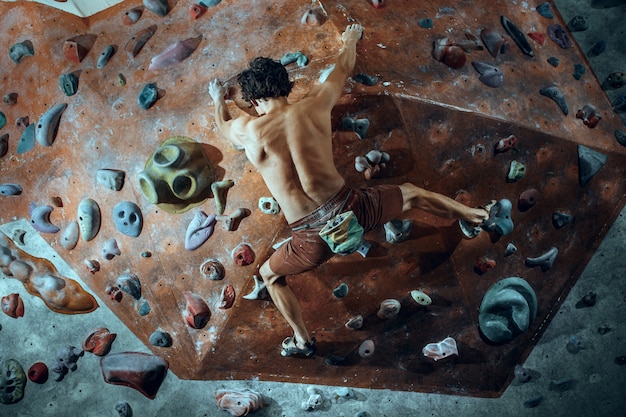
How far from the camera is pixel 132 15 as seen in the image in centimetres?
516

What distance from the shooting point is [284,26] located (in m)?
4.71

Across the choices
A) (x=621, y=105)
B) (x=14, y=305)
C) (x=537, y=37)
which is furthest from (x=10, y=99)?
(x=621, y=105)

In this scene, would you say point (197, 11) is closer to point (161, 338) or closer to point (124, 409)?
point (161, 338)

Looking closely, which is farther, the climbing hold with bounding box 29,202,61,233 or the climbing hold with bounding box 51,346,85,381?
the climbing hold with bounding box 51,346,85,381

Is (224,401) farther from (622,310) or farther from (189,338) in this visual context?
(622,310)

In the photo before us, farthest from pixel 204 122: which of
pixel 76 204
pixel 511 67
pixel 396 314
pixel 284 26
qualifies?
pixel 511 67

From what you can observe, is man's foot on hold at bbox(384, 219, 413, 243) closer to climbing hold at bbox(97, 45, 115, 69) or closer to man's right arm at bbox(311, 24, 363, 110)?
man's right arm at bbox(311, 24, 363, 110)

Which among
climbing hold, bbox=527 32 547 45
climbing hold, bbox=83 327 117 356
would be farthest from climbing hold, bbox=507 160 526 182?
climbing hold, bbox=83 327 117 356

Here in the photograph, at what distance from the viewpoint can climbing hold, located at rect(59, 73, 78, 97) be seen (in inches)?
201

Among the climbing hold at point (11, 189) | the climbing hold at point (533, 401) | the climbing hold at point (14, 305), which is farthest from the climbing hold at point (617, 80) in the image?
the climbing hold at point (14, 305)

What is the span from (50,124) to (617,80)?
413cm

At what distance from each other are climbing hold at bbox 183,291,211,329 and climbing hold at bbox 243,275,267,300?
1.11 feet

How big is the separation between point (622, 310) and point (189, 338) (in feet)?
10.0

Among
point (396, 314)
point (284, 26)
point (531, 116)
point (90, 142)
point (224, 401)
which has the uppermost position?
point (284, 26)
